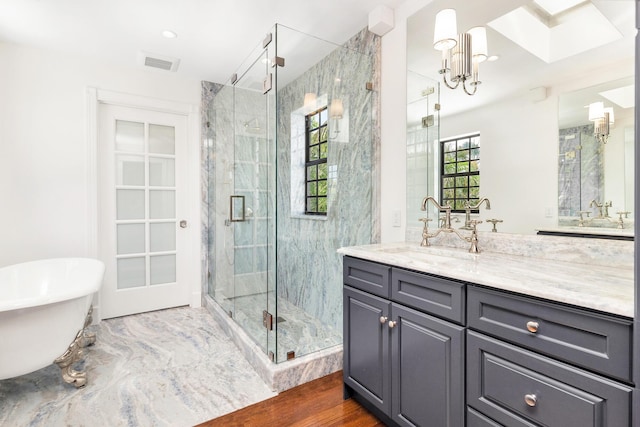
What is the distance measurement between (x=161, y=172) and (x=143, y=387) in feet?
7.24

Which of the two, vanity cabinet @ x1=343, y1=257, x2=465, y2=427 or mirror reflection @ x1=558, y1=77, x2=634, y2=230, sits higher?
mirror reflection @ x1=558, y1=77, x2=634, y2=230

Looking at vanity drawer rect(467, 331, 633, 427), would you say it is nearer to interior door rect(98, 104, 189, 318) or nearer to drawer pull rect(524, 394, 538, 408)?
drawer pull rect(524, 394, 538, 408)

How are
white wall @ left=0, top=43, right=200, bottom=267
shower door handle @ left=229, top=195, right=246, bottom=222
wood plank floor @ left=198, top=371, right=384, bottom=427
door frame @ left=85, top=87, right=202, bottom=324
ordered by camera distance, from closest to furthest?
wood plank floor @ left=198, top=371, right=384, bottom=427 → white wall @ left=0, top=43, right=200, bottom=267 → shower door handle @ left=229, top=195, right=246, bottom=222 → door frame @ left=85, top=87, right=202, bottom=324

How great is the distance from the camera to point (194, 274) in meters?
3.60

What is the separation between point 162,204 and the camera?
11.4 ft

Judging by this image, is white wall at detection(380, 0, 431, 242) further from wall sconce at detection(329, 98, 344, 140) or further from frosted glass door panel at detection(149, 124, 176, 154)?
frosted glass door panel at detection(149, 124, 176, 154)

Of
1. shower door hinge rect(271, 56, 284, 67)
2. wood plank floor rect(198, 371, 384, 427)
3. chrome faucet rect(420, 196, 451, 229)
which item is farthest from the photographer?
shower door hinge rect(271, 56, 284, 67)

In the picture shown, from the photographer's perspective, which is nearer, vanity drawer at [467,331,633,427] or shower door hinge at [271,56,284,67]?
vanity drawer at [467,331,633,427]

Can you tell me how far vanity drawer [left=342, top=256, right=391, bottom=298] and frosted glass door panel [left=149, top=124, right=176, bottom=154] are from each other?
262 centimetres

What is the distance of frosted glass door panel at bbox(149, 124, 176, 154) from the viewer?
134 inches

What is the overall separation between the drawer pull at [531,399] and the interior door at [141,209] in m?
3.38

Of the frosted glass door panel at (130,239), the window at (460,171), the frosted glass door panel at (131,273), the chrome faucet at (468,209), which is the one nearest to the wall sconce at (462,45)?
the window at (460,171)

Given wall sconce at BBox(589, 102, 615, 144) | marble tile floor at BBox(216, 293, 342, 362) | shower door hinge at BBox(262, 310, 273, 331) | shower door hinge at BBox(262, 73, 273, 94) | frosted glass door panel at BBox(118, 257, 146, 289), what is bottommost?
marble tile floor at BBox(216, 293, 342, 362)

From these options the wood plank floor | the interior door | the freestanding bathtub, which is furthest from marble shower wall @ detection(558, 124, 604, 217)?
the interior door
